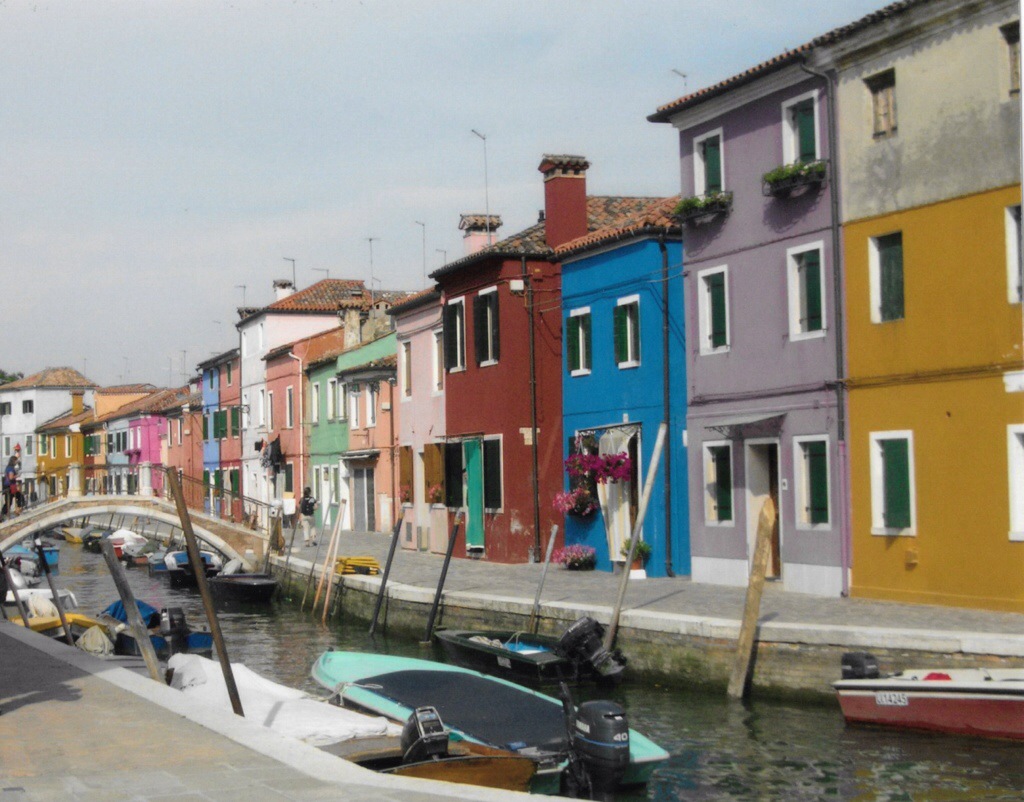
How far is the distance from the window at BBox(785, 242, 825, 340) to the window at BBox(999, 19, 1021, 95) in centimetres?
374

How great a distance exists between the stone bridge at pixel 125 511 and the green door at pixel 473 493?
970 centimetres

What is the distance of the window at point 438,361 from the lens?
3225 cm

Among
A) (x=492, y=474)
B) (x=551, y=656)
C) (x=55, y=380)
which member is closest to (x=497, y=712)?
(x=551, y=656)

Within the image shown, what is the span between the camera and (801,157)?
1959cm

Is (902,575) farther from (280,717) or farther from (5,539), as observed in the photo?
(5,539)

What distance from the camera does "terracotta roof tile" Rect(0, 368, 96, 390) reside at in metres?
94.4

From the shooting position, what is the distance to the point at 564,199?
90.7 ft

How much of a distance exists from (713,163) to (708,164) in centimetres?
17

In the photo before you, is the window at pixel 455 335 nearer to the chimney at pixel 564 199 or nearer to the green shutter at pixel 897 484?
the chimney at pixel 564 199

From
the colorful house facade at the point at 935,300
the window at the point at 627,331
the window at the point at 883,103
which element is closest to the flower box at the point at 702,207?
Answer: the window at the point at 627,331

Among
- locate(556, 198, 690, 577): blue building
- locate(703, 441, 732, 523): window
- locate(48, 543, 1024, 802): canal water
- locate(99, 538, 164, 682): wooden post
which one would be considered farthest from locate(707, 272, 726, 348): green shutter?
locate(99, 538, 164, 682): wooden post

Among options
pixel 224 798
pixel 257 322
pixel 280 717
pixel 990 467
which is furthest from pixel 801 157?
pixel 257 322

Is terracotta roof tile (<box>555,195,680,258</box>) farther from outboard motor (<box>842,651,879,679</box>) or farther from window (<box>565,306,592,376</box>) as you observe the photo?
outboard motor (<box>842,651,879,679</box>)

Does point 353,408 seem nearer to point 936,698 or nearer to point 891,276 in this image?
point 891,276
